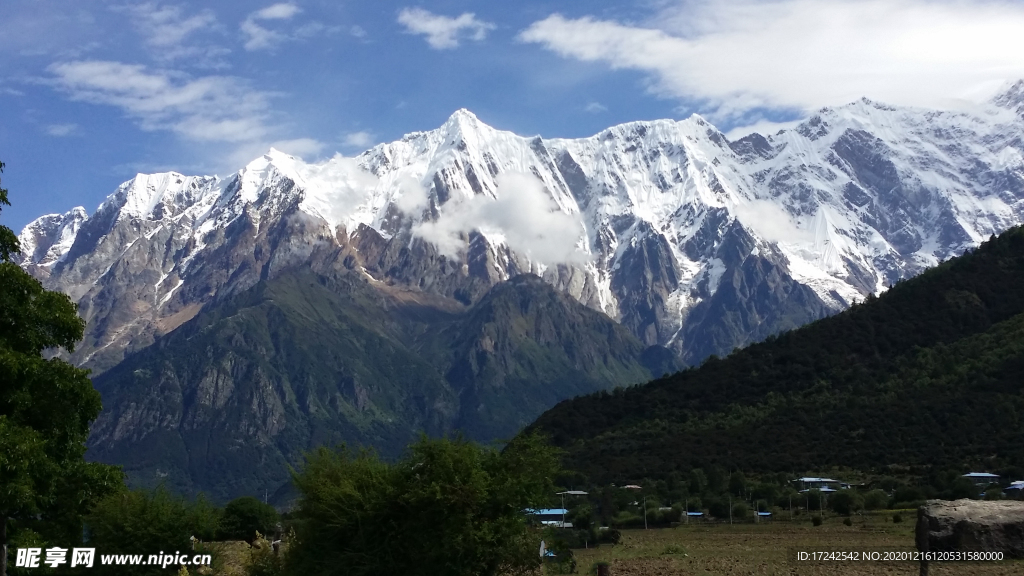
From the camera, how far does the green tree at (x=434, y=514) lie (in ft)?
126

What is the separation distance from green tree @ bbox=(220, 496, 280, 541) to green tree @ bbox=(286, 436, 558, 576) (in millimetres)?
38683

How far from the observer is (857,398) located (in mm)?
137375

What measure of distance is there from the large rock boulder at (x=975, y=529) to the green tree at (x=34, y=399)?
1298 inches

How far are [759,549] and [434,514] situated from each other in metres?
31.0

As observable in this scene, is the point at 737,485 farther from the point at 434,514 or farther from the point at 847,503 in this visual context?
the point at 434,514

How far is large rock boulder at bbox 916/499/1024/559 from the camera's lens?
46.3 m

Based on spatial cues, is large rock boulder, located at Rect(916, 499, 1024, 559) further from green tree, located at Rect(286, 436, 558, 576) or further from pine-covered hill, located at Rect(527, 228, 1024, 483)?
pine-covered hill, located at Rect(527, 228, 1024, 483)

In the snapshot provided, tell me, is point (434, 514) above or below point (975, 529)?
above

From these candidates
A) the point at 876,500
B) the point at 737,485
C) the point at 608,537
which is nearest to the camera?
the point at 608,537

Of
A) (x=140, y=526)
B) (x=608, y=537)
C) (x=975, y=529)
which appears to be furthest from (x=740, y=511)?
(x=140, y=526)

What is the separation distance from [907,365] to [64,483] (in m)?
132

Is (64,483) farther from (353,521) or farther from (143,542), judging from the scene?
(143,542)

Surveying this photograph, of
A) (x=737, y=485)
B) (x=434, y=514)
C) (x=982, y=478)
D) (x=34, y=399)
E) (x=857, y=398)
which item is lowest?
(x=434, y=514)

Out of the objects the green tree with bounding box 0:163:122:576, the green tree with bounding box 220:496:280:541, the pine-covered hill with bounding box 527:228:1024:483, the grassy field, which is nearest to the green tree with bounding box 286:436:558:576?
the green tree with bounding box 0:163:122:576
